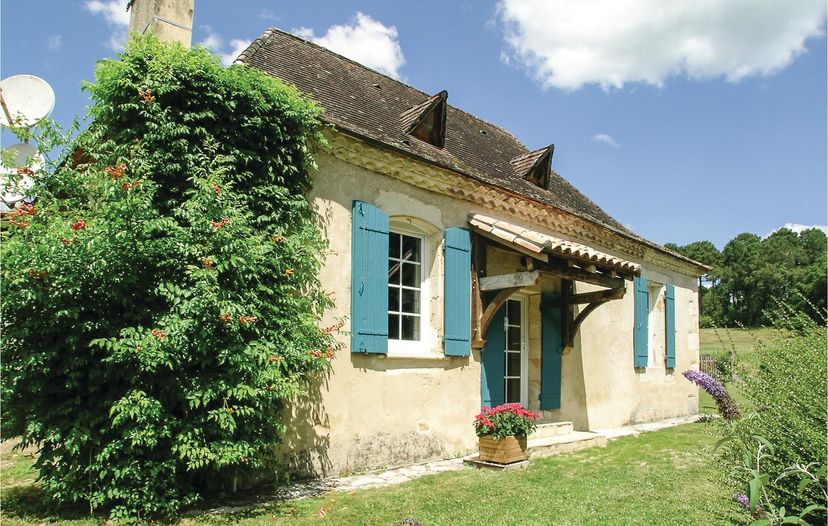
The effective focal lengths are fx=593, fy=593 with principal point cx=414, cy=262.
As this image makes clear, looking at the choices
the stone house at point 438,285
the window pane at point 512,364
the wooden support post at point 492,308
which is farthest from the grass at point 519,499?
the window pane at point 512,364

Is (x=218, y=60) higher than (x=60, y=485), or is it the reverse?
(x=218, y=60)

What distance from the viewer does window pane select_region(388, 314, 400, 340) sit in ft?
24.8

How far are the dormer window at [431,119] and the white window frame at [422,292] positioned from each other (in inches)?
70.7

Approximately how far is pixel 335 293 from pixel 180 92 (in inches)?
102

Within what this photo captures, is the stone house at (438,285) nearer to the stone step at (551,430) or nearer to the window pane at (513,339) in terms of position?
the window pane at (513,339)

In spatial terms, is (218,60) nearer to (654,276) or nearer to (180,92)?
(180,92)

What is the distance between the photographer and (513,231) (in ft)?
26.5

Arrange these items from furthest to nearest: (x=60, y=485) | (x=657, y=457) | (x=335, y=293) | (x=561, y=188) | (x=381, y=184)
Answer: (x=561, y=188) → (x=657, y=457) → (x=381, y=184) → (x=335, y=293) → (x=60, y=485)

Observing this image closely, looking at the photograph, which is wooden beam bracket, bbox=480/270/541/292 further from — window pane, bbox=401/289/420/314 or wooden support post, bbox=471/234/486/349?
window pane, bbox=401/289/420/314

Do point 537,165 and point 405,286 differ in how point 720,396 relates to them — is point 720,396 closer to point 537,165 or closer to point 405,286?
point 405,286

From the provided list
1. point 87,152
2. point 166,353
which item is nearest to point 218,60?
point 87,152

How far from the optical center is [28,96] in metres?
6.95

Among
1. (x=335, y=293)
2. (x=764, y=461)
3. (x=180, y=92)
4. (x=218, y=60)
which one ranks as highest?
Result: (x=218, y=60)

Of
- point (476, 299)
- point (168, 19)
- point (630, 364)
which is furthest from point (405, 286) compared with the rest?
point (630, 364)
